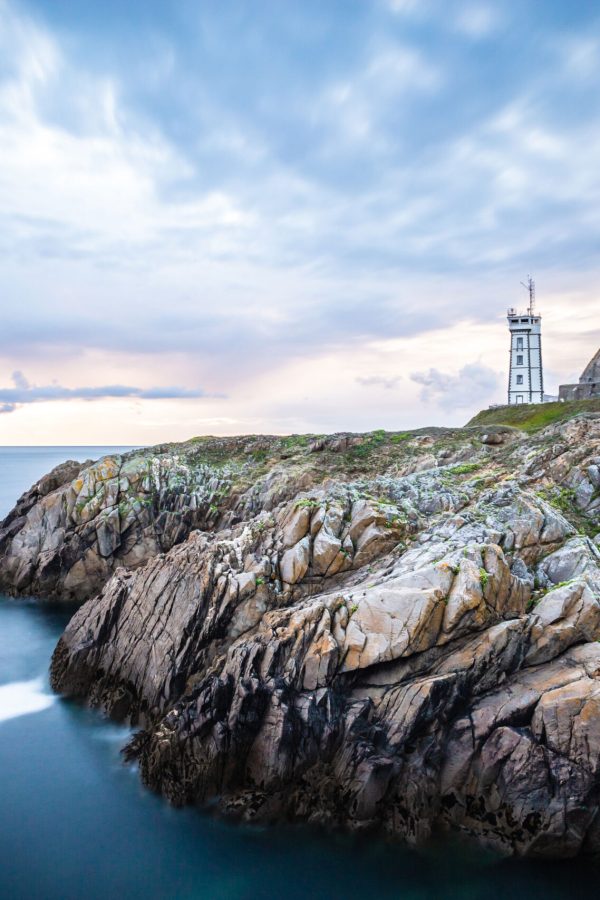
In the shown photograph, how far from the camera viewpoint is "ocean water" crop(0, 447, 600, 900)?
63.8 ft

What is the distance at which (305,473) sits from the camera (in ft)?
179

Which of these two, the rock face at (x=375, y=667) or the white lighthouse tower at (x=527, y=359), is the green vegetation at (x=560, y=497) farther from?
the white lighthouse tower at (x=527, y=359)

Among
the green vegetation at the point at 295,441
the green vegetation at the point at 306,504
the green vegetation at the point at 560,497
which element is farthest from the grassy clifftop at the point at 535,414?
the green vegetation at the point at 306,504

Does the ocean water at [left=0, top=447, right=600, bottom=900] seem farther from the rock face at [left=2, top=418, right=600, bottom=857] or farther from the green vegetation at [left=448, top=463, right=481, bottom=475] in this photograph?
the green vegetation at [left=448, top=463, right=481, bottom=475]

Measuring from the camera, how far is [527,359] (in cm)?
8231

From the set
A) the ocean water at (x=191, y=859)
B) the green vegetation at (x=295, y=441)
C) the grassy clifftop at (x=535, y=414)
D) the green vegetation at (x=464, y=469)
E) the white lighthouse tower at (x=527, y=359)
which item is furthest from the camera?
the white lighthouse tower at (x=527, y=359)

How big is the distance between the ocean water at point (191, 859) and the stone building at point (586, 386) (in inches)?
2036

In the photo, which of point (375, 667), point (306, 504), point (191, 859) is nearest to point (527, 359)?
point (306, 504)

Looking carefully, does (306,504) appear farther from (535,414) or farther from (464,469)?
(535,414)

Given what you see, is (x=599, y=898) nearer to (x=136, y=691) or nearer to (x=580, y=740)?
(x=580, y=740)

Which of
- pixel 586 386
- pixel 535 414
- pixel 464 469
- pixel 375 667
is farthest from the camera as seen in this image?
pixel 586 386

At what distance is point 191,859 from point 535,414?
2107 inches

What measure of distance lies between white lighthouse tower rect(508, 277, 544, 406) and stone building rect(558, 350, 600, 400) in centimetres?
1280

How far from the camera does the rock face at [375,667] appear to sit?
69.3 feet
